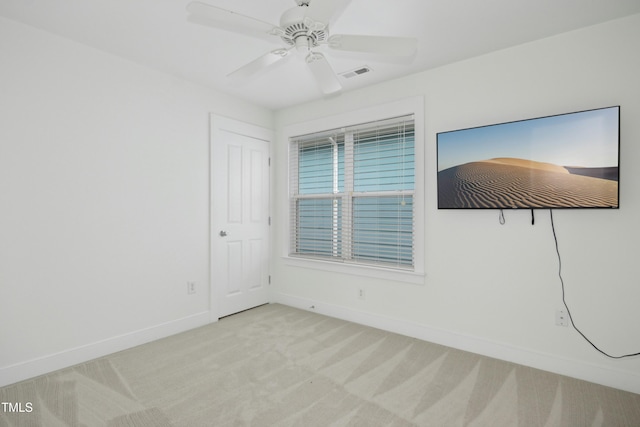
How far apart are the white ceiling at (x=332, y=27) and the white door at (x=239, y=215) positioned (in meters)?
0.92

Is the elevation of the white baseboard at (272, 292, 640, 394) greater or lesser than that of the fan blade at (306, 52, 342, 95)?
lesser

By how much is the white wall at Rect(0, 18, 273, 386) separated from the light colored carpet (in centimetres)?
31

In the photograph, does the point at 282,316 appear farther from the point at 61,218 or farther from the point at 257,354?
the point at 61,218

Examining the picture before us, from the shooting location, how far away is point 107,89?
2.68 meters

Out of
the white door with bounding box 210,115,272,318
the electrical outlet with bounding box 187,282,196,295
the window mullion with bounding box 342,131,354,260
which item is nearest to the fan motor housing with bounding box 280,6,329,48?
the window mullion with bounding box 342,131,354,260

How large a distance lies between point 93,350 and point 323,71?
2.84 metres

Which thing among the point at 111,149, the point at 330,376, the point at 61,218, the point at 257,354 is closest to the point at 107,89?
the point at 111,149

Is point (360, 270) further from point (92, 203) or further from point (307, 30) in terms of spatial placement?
point (92, 203)

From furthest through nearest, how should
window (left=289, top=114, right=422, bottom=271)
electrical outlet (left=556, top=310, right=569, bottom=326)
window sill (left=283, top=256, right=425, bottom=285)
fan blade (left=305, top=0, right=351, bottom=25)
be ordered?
window (left=289, top=114, right=422, bottom=271) → window sill (left=283, top=256, right=425, bottom=285) → electrical outlet (left=556, top=310, right=569, bottom=326) → fan blade (left=305, top=0, right=351, bottom=25)

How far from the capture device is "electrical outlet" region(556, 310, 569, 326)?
91.9 inches

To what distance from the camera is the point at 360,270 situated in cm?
341

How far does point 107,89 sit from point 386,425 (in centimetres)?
329

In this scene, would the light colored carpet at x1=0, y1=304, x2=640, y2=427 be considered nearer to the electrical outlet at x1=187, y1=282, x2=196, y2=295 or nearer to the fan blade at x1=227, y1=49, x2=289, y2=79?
the electrical outlet at x1=187, y1=282, x2=196, y2=295

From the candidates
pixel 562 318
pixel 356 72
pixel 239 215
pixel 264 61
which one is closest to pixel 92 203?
pixel 239 215
